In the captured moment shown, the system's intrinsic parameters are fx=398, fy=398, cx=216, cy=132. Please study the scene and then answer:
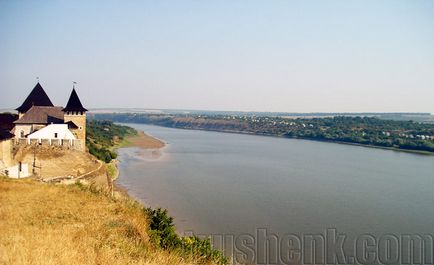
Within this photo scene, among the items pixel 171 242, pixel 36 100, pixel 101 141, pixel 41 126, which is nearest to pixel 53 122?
pixel 41 126

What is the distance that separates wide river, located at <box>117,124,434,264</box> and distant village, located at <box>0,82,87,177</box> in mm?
3119

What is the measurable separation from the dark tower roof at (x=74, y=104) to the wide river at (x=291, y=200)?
3.66 m

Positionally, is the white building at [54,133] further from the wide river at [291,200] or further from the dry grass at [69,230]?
the dry grass at [69,230]

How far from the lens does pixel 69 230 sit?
4484 mm

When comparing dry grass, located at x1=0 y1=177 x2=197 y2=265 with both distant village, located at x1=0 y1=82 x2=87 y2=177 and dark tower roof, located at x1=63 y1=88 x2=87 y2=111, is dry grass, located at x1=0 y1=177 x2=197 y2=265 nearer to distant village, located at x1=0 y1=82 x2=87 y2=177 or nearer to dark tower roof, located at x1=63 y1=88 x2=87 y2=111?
distant village, located at x1=0 y1=82 x2=87 y2=177

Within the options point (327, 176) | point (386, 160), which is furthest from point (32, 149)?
point (386, 160)

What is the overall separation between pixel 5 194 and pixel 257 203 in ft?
26.9

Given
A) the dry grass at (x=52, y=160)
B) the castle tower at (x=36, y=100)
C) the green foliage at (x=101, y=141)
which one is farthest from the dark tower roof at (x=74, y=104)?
the green foliage at (x=101, y=141)

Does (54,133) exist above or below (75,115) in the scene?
below

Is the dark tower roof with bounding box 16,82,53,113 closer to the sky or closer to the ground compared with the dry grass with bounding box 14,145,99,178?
closer to the sky

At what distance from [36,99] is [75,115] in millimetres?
2316

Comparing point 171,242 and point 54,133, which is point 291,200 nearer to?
point 54,133

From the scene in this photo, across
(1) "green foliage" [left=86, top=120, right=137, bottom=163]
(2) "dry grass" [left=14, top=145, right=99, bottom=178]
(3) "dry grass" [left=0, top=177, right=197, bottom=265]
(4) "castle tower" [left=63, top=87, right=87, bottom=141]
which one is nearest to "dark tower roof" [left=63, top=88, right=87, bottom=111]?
(4) "castle tower" [left=63, top=87, right=87, bottom=141]

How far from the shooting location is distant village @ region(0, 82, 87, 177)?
12070mm
